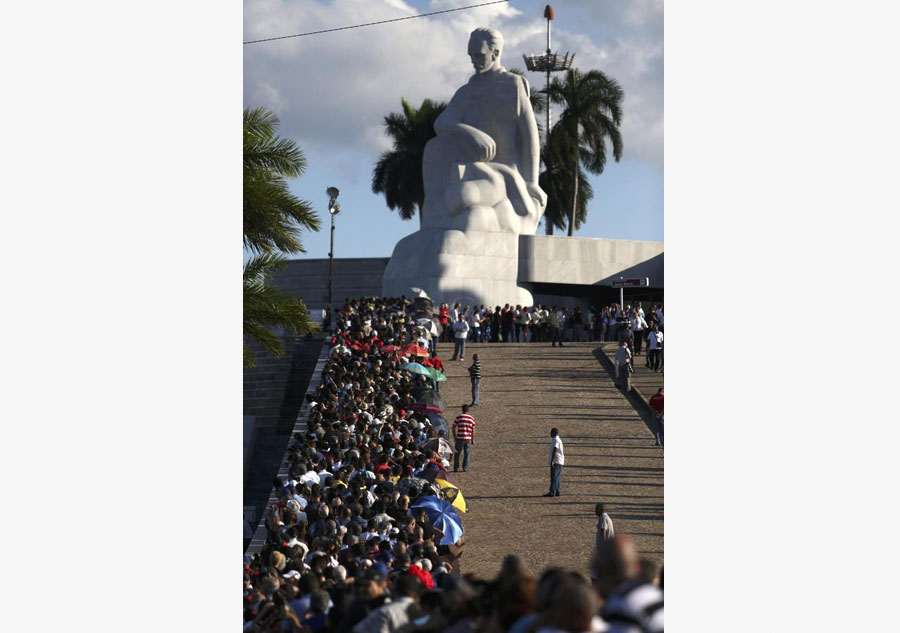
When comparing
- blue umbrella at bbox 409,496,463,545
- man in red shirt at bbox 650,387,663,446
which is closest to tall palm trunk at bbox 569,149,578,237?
man in red shirt at bbox 650,387,663,446

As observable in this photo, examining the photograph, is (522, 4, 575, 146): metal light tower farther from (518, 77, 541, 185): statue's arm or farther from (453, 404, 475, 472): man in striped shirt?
(453, 404, 475, 472): man in striped shirt

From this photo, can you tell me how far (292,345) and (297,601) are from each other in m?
16.9

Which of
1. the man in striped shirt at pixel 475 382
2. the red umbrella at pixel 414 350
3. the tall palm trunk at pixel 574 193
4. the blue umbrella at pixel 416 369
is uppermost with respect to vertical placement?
the tall palm trunk at pixel 574 193

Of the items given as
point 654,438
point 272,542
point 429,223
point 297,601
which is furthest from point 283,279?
point 297,601

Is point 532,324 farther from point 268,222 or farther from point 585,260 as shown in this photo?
point 268,222

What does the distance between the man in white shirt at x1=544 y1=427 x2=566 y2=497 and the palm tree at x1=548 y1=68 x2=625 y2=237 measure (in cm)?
2601

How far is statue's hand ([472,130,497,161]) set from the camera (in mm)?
30625

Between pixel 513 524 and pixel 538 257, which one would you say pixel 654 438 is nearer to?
pixel 513 524

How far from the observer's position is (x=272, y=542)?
9984 mm

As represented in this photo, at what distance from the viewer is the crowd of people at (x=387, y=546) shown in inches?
173

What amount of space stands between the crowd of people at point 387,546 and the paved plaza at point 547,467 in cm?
66

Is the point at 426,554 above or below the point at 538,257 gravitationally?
below

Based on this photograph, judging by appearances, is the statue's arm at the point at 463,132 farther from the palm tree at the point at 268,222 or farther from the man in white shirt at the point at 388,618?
the man in white shirt at the point at 388,618

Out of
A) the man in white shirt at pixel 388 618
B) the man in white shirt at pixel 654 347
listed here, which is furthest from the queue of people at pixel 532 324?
the man in white shirt at pixel 388 618
